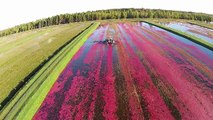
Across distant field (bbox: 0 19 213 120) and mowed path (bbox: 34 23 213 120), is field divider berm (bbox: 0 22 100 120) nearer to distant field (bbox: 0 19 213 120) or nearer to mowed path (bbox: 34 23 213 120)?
distant field (bbox: 0 19 213 120)

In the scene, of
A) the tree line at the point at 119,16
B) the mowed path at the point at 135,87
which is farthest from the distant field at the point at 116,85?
the tree line at the point at 119,16

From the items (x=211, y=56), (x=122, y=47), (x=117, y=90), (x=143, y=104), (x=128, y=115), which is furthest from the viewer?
(x=122, y=47)

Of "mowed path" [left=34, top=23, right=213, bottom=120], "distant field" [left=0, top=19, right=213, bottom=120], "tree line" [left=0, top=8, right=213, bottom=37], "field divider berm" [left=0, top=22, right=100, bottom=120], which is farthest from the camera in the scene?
"tree line" [left=0, top=8, right=213, bottom=37]

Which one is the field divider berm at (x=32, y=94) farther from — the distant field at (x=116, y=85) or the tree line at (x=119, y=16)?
the tree line at (x=119, y=16)

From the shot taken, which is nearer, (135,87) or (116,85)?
(135,87)

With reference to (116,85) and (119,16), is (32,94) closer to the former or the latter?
(116,85)

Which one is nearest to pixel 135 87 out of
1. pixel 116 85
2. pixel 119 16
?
pixel 116 85

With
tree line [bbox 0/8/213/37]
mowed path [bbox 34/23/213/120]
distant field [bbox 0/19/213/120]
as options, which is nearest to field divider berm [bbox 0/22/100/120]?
distant field [bbox 0/19/213/120]

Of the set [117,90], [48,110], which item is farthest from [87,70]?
[48,110]

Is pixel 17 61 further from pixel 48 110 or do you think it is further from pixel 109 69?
pixel 48 110
